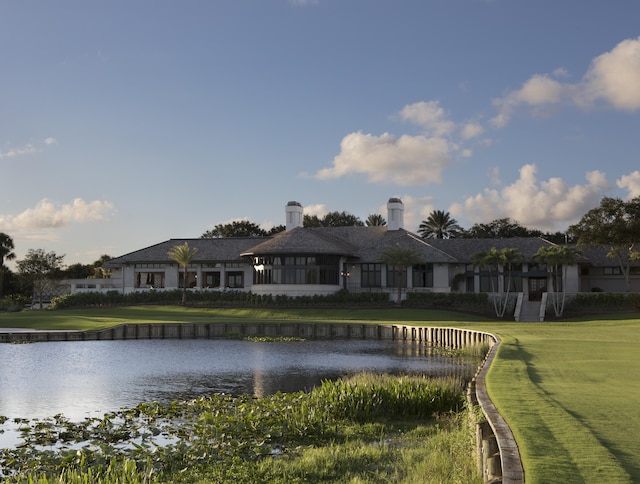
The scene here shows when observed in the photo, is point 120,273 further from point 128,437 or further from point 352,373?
point 128,437

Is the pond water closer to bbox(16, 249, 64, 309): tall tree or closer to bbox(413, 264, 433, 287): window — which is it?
bbox(413, 264, 433, 287): window

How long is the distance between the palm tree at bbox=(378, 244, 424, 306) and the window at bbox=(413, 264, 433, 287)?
196 centimetres

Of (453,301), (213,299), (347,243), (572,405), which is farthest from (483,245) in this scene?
(572,405)

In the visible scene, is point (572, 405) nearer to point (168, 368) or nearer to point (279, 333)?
point (168, 368)

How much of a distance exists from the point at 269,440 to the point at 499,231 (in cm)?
9331

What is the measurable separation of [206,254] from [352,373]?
49.5m

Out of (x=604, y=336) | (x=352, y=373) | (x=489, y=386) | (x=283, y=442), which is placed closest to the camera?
(x=283, y=442)

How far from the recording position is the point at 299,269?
65.2 m

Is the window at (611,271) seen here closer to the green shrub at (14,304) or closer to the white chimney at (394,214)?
the white chimney at (394,214)

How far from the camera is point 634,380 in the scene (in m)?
15.9

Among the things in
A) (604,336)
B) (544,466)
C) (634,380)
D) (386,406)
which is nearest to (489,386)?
(386,406)

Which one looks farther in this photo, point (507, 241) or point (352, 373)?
point (507, 241)

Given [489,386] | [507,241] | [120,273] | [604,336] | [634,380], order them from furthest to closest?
[120,273] → [507,241] → [604,336] → [634,380] → [489,386]

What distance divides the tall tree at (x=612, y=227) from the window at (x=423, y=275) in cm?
1279
